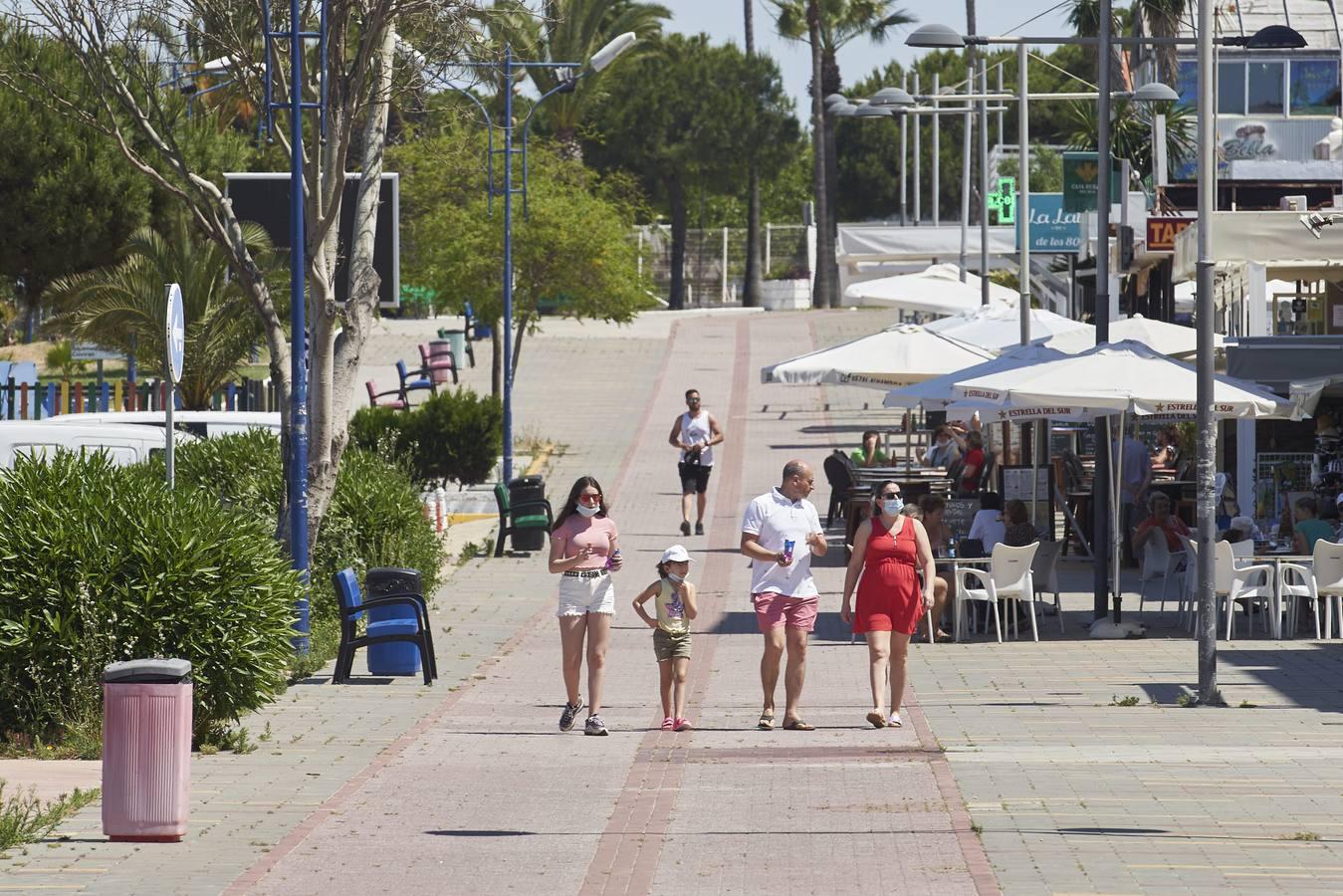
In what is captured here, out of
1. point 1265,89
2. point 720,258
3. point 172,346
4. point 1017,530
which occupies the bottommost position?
point 1017,530

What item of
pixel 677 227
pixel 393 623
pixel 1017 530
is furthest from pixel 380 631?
pixel 677 227

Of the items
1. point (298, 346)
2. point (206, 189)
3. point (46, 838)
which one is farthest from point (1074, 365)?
point (46, 838)

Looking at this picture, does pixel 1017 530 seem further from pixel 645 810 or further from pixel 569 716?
pixel 645 810

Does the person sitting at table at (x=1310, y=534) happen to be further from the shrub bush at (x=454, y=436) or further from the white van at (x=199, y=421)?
the shrub bush at (x=454, y=436)

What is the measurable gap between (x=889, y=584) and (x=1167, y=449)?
14346 millimetres

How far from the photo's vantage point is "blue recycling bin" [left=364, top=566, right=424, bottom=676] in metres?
14.0

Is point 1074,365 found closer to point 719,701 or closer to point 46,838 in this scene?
point 719,701

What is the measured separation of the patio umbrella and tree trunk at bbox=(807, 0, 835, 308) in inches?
1908

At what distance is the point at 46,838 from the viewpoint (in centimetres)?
846

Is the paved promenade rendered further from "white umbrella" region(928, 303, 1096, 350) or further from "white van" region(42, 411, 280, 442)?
"white umbrella" region(928, 303, 1096, 350)

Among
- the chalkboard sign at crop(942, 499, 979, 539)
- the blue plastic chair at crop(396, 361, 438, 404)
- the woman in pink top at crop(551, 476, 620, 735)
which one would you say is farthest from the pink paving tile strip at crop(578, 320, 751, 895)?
the blue plastic chair at crop(396, 361, 438, 404)

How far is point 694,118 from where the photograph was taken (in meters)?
67.5

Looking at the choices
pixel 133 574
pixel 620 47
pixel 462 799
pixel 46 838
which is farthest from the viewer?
pixel 620 47

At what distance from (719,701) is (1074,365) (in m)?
4.76
